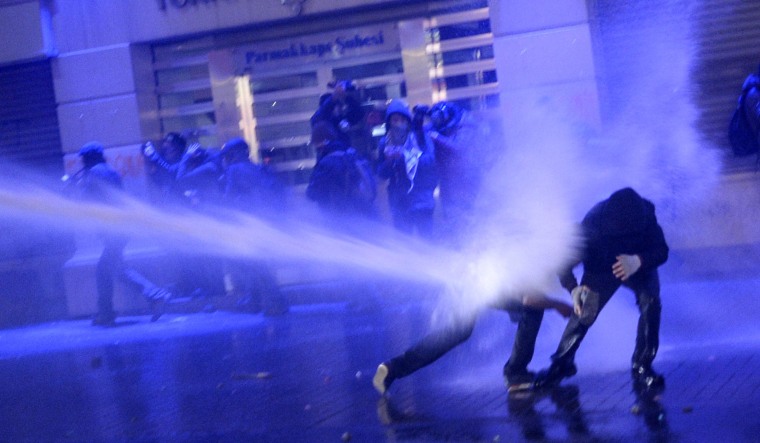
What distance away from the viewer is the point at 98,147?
1245cm

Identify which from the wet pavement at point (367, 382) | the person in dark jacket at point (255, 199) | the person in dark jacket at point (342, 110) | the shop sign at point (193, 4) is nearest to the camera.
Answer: the wet pavement at point (367, 382)

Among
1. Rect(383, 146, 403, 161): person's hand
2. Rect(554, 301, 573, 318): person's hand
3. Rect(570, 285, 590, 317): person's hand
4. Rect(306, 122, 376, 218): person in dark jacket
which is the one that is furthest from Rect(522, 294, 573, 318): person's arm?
Rect(306, 122, 376, 218): person in dark jacket

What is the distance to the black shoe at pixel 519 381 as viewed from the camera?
22.5 feet

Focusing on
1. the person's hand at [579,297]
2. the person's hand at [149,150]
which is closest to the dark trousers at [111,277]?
the person's hand at [149,150]

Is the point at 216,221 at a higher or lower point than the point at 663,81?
lower

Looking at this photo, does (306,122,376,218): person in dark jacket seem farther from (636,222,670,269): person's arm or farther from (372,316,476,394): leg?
(636,222,670,269): person's arm

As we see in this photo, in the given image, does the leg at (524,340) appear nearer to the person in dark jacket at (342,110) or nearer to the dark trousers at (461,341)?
the dark trousers at (461,341)

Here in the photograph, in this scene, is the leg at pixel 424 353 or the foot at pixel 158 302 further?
the foot at pixel 158 302

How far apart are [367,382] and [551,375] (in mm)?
1434

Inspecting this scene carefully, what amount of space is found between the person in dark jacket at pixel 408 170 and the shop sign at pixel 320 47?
83.2 inches

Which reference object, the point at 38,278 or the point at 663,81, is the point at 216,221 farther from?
the point at 663,81

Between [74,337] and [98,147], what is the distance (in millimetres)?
2027

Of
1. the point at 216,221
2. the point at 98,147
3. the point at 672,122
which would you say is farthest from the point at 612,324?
the point at 98,147

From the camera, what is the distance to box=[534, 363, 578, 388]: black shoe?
679 cm
